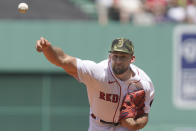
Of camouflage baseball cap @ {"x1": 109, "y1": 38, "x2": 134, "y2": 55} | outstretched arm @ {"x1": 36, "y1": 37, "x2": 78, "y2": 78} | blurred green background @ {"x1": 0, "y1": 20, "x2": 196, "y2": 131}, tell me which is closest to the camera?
outstretched arm @ {"x1": 36, "y1": 37, "x2": 78, "y2": 78}

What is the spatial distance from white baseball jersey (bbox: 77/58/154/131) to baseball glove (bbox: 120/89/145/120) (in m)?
0.06

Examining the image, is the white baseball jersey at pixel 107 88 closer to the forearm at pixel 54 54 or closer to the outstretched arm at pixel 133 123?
the outstretched arm at pixel 133 123

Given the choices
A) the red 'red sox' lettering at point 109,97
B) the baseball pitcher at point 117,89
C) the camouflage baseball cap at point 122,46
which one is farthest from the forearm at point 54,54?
the red 'red sox' lettering at point 109,97

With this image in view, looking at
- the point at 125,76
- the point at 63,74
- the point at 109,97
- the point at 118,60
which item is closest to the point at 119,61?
the point at 118,60

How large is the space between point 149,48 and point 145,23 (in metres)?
0.56

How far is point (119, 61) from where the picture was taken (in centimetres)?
570

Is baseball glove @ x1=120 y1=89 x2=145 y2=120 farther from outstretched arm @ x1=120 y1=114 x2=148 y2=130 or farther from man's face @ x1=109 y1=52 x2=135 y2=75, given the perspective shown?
man's face @ x1=109 y1=52 x2=135 y2=75

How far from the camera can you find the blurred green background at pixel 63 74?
11.7 m

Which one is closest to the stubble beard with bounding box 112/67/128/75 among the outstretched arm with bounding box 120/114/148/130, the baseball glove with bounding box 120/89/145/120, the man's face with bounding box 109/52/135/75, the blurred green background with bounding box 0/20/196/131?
the man's face with bounding box 109/52/135/75

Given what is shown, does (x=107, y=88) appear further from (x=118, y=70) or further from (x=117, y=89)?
(x=118, y=70)

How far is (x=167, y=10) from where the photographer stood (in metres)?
12.2

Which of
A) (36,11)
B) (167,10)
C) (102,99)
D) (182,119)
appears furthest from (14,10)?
(102,99)

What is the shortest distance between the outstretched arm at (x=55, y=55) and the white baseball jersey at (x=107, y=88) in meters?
0.20

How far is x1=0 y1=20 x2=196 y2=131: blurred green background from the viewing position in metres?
11.7
